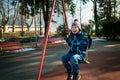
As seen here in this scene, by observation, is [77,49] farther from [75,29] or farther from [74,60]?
[75,29]

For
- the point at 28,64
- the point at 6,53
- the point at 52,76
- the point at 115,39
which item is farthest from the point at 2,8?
the point at 52,76

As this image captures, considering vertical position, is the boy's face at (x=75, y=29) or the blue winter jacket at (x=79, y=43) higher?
the boy's face at (x=75, y=29)

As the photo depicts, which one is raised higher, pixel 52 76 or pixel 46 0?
pixel 46 0

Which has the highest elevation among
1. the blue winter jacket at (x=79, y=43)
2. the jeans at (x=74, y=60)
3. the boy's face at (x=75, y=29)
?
the boy's face at (x=75, y=29)

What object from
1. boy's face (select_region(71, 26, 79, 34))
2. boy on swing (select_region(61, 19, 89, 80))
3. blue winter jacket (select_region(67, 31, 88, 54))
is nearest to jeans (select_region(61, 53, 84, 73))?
boy on swing (select_region(61, 19, 89, 80))

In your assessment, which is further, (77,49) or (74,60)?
(77,49)

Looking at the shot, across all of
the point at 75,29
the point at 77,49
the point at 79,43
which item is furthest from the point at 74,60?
the point at 75,29

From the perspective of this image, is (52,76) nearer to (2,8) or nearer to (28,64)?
(28,64)

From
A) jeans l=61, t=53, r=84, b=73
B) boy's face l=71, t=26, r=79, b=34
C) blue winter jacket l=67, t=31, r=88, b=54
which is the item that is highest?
boy's face l=71, t=26, r=79, b=34

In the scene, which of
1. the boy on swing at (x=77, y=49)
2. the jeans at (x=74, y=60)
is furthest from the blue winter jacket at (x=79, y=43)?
the jeans at (x=74, y=60)

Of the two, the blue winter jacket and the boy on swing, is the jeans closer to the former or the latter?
the boy on swing

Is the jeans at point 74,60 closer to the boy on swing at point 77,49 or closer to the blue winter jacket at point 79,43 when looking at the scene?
the boy on swing at point 77,49

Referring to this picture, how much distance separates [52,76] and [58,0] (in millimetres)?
28665

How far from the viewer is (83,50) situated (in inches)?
273
